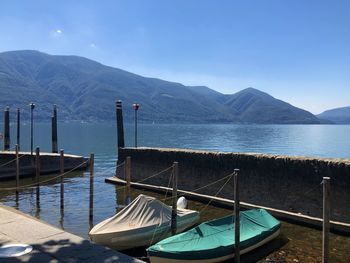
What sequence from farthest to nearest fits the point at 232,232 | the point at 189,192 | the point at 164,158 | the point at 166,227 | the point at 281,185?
the point at 164,158, the point at 189,192, the point at 281,185, the point at 166,227, the point at 232,232

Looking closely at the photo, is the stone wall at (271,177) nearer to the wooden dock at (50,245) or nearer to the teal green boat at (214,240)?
the teal green boat at (214,240)

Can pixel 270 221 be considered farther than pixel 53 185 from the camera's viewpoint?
No

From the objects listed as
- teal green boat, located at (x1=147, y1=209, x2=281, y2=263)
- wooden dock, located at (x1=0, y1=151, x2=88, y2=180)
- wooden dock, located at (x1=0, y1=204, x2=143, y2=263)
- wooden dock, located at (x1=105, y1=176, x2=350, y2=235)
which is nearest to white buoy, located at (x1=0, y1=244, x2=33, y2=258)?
wooden dock, located at (x1=0, y1=204, x2=143, y2=263)

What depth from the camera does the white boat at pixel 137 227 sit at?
13.0 metres

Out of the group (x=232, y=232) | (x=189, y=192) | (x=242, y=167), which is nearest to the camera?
(x=232, y=232)

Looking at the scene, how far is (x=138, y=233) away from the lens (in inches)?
531

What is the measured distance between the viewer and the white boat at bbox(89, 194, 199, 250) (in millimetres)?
13039

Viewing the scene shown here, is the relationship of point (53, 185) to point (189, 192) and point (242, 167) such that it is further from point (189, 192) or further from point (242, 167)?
point (242, 167)

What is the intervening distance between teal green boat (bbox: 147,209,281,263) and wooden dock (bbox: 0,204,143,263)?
3.36 meters

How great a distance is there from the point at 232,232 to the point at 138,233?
3232mm

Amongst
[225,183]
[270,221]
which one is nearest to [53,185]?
[225,183]

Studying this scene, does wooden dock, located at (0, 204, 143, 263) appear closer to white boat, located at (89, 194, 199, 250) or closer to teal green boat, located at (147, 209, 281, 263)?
teal green boat, located at (147, 209, 281, 263)

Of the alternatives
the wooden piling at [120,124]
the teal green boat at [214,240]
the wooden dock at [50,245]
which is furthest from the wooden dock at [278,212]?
the wooden dock at [50,245]

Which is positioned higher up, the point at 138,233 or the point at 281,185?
the point at 281,185
